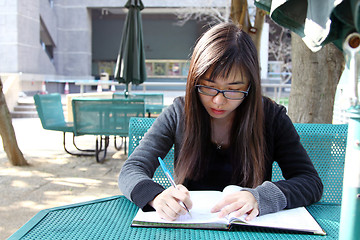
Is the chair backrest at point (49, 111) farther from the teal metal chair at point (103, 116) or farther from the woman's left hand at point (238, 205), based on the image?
the woman's left hand at point (238, 205)

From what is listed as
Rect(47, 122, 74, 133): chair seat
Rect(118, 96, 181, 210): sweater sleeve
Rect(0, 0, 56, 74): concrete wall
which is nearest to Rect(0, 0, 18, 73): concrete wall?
Rect(0, 0, 56, 74): concrete wall

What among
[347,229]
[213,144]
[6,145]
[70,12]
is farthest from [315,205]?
[70,12]

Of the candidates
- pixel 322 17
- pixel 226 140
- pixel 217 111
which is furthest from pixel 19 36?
pixel 322 17

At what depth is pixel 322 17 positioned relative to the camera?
2.36 feet

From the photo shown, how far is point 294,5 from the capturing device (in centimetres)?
87

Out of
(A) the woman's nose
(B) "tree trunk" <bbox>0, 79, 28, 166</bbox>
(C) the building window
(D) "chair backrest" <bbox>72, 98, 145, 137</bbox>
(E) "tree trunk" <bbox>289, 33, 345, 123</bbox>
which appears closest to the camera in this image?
(A) the woman's nose

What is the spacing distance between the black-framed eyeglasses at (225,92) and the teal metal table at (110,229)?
0.49 metres

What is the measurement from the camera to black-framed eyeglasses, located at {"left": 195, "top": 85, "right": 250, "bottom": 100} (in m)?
1.32

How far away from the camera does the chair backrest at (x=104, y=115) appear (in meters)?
4.63

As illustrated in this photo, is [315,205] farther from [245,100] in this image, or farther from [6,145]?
[6,145]

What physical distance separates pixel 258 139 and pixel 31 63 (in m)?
17.4

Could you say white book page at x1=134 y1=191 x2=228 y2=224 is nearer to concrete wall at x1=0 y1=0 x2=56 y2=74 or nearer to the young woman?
the young woman

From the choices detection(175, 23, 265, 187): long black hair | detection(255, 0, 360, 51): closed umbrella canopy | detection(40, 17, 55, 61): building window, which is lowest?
detection(175, 23, 265, 187): long black hair

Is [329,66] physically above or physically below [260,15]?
below
